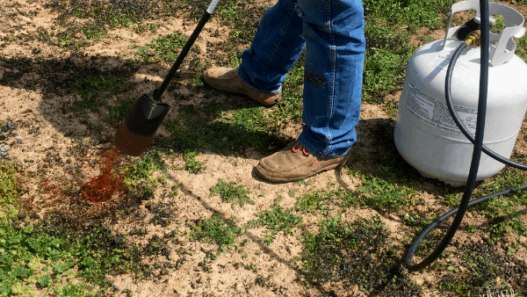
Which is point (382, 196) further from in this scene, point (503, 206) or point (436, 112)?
point (503, 206)

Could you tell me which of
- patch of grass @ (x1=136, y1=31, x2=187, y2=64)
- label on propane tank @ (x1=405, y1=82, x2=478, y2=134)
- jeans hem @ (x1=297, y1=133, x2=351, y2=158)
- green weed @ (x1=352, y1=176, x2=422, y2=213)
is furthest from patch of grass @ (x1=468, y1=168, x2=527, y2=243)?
patch of grass @ (x1=136, y1=31, x2=187, y2=64)

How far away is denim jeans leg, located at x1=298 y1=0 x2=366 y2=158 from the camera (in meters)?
2.26

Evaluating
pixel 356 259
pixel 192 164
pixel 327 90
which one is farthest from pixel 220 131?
pixel 356 259

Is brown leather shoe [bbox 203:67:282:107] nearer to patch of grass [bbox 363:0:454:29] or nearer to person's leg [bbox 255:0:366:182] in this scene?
person's leg [bbox 255:0:366:182]

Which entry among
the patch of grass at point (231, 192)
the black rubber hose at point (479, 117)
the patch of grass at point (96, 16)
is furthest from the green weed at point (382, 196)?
the patch of grass at point (96, 16)

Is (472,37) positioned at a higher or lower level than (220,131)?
higher

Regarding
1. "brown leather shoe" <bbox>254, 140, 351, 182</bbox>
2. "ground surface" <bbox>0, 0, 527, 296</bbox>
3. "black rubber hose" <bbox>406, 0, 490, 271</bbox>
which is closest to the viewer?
"black rubber hose" <bbox>406, 0, 490, 271</bbox>

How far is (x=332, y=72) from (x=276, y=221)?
39.8 inches

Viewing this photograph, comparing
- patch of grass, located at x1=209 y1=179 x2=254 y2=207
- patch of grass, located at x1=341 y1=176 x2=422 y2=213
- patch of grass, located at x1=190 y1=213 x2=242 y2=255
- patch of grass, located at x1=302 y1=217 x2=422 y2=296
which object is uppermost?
patch of grass, located at x1=341 y1=176 x2=422 y2=213

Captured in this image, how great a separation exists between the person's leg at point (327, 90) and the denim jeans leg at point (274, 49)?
0.39m

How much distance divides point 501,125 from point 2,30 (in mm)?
4533

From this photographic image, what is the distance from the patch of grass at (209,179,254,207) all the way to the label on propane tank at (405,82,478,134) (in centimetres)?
124

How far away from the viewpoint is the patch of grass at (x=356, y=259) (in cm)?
232

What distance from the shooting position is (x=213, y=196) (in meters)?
2.79
